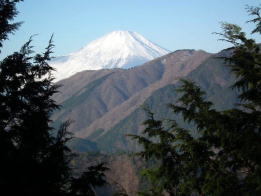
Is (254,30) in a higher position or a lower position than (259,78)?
higher

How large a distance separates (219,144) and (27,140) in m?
5.26

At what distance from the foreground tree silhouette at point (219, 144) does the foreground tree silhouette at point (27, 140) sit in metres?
1.96

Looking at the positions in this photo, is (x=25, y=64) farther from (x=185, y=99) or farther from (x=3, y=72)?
(x=185, y=99)

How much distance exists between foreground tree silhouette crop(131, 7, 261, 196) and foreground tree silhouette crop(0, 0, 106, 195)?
1.96 m

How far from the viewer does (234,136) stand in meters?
9.10

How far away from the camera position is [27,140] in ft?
35.0

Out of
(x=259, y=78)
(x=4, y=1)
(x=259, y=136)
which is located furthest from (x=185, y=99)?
(x=4, y=1)

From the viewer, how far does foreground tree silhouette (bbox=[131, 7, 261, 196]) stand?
9094 millimetres

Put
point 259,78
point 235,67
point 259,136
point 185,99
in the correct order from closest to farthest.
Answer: point 259,136
point 259,78
point 235,67
point 185,99

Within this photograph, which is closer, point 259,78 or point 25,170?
point 25,170

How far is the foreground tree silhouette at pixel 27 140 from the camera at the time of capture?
8.96m

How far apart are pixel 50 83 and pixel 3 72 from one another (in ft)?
9.62

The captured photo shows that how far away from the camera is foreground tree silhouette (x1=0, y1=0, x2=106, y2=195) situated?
29.4 feet

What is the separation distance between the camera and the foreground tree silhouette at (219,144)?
9.09 m
